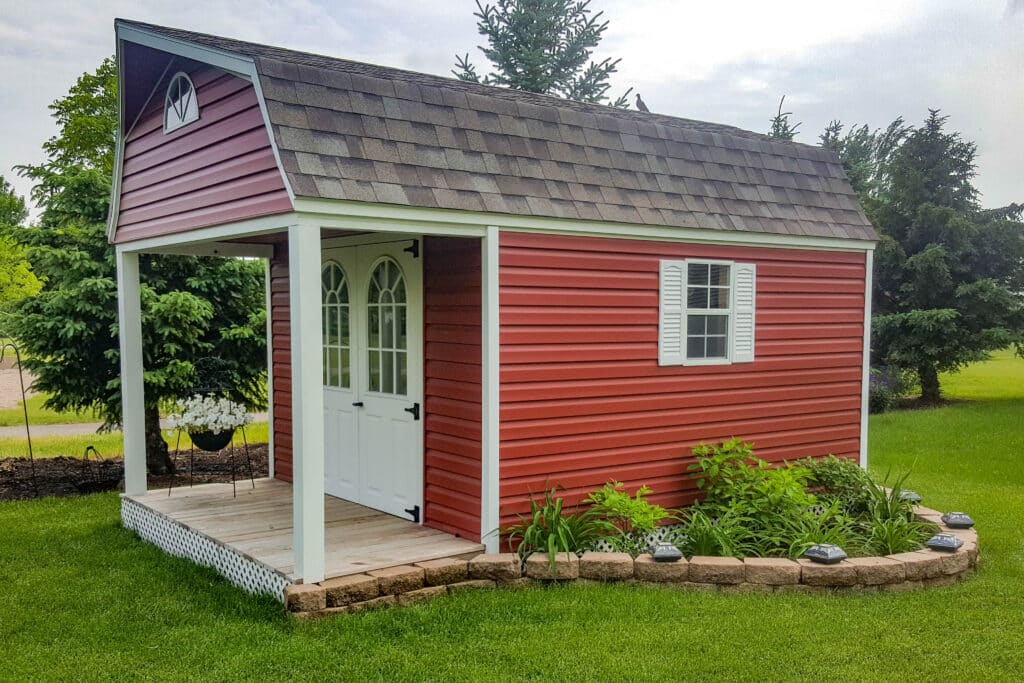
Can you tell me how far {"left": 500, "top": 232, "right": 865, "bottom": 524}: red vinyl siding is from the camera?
5.45 metres

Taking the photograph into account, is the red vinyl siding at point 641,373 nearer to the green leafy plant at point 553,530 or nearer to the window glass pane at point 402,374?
the green leafy plant at point 553,530

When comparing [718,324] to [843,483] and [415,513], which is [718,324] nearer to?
[843,483]

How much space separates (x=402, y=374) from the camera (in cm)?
621

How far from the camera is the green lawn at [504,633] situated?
3.97 metres

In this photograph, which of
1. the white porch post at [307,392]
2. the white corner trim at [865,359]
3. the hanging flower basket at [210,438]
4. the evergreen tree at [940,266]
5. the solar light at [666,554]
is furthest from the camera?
the evergreen tree at [940,266]

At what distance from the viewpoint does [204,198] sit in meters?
5.69

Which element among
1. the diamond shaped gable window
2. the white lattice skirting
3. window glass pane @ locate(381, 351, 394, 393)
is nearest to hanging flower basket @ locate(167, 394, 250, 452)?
the white lattice skirting

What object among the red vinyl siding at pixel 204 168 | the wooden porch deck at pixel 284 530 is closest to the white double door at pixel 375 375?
the wooden porch deck at pixel 284 530

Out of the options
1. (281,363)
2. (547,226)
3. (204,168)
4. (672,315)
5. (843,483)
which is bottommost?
(843,483)

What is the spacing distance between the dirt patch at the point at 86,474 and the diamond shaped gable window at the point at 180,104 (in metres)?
3.70

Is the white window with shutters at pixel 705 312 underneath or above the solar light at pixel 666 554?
above

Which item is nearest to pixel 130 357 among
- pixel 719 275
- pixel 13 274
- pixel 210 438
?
pixel 210 438

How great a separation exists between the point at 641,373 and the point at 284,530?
9.19 ft

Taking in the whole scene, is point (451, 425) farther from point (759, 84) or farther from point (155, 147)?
point (759, 84)
